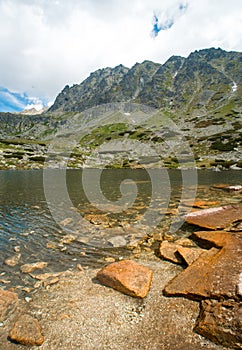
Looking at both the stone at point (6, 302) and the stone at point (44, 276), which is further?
the stone at point (44, 276)

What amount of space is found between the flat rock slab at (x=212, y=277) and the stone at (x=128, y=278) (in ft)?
3.01

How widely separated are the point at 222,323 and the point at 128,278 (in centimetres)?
364

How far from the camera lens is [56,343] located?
5902 mm

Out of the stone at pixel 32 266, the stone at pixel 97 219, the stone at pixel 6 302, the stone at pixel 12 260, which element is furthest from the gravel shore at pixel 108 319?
the stone at pixel 97 219

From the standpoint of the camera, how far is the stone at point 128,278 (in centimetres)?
792

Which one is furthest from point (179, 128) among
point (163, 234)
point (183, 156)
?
point (163, 234)

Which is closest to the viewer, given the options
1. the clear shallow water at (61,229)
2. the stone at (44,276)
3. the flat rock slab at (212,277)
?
the flat rock slab at (212,277)

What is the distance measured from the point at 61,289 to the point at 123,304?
2758 mm

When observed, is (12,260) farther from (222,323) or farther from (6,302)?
(222,323)

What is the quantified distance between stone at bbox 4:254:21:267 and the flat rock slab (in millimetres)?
7704

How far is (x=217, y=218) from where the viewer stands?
15.5 metres

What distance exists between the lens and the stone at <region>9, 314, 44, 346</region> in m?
5.89

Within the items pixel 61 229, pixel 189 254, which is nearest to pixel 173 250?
pixel 189 254

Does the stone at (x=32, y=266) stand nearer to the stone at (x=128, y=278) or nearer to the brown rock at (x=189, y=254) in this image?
the stone at (x=128, y=278)
